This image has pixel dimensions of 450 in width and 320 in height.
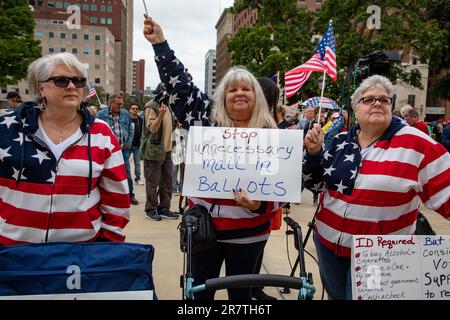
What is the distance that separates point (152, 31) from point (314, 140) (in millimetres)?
1268

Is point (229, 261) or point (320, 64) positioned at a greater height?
point (320, 64)

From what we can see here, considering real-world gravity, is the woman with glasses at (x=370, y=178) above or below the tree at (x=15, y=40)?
below

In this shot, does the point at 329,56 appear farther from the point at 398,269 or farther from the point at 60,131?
the point at 60,131

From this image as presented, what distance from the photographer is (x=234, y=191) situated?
2373 mm

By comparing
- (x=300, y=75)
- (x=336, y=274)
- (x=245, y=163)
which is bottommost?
(x=336, y=274)

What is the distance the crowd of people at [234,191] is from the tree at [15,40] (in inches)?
1321

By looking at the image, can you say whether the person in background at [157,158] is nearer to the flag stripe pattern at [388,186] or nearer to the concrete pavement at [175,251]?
the concrete pavement at [175,251]

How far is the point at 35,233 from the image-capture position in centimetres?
209

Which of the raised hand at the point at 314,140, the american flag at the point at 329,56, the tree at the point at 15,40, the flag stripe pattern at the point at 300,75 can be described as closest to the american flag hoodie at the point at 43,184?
the raised hand at the point at 314,140

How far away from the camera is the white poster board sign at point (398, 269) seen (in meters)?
2.05

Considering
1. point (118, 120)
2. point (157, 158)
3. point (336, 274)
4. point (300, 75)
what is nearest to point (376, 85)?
point (336, 274)

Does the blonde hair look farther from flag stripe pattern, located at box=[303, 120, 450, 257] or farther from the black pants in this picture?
the black pants

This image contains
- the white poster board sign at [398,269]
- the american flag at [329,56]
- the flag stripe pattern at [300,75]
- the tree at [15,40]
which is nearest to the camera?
the white poster board sign at [398,269]
